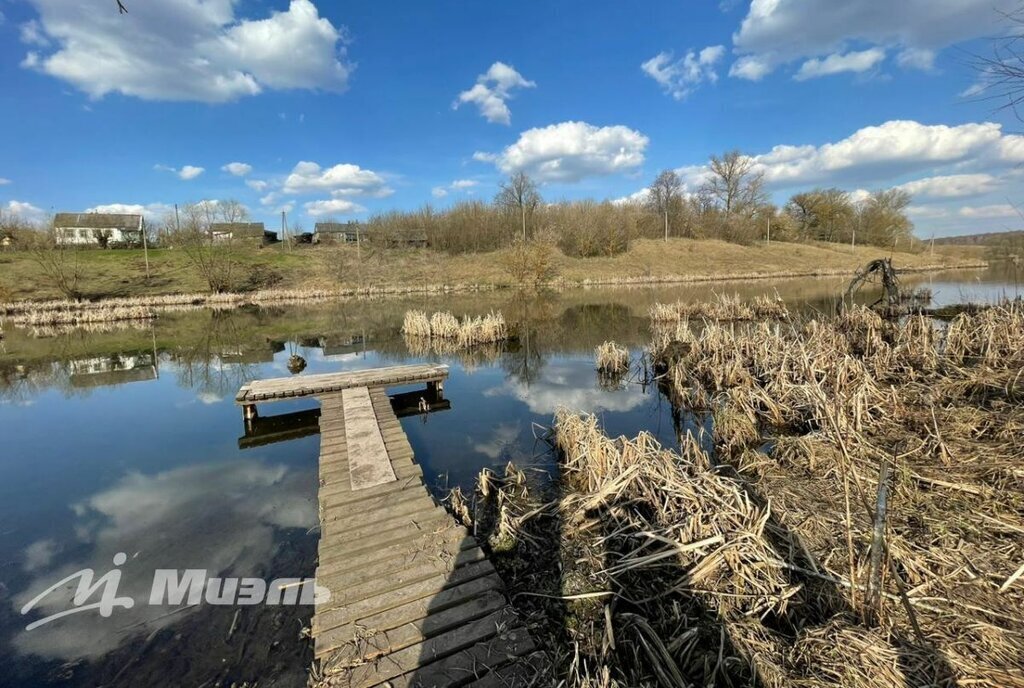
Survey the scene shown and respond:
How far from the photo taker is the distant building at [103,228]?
4806 centimetres

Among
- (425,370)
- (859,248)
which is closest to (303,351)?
(425,370)

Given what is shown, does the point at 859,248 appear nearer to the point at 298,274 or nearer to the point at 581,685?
the point at 298,274

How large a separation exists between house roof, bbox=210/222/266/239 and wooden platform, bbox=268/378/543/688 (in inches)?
2238

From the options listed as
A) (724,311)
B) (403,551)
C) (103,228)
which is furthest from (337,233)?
(403,551)

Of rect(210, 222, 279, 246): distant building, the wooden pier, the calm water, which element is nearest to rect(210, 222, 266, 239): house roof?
rect(210, 222, 279, 246): distant building

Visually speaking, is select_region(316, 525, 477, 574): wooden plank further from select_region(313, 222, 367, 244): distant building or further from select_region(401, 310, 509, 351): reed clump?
select_region(313, 222, 367, 244): distant building

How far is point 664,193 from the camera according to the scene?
2459 inches

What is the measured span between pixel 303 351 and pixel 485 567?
15.4 metres

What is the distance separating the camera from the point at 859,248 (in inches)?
2344

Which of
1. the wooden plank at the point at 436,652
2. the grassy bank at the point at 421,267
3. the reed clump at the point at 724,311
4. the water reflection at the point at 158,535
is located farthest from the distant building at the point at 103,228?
the wooden plank at the point at 436,652

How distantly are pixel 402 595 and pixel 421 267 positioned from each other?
1763 inches

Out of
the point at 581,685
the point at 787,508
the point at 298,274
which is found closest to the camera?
the point at 581,685

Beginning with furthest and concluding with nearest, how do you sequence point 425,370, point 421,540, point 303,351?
1. point 303,351
2. point 425,370
3. point 421,540

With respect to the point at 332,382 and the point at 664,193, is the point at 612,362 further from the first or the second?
the point at 664,193
